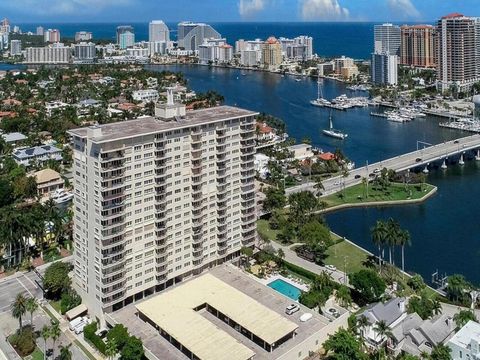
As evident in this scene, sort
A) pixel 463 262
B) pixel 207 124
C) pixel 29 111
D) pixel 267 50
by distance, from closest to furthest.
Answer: pixel 207 124, pixel 463 262, pixel 29 111, pixel 267 50

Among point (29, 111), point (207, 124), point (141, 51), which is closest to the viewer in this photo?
point (207, 124)

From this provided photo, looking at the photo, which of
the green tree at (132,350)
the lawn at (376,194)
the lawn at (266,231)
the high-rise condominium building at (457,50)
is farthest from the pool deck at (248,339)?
the high-rise condominium building at (457,50)

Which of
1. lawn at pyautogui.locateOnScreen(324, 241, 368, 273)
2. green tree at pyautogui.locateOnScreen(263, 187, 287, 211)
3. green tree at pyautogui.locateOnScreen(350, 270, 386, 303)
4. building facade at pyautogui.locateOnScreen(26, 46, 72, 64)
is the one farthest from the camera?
building facade at pyautogui.locateOnScreen(26, 46, 72, 64)

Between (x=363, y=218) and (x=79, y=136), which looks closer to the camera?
(x=79, y=136)

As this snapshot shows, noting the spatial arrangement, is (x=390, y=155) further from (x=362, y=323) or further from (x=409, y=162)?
(x=362, y=323)

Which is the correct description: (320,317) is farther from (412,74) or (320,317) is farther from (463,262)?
(412,74)

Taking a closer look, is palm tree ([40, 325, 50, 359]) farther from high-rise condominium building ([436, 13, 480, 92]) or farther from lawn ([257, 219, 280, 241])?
high-rise condominium building ([436, 13, 480, 92])

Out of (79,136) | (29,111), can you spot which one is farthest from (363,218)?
(29,111)

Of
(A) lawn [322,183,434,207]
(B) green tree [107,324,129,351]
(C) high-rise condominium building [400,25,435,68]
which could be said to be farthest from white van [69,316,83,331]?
(C) high-rise condominium building [400,25,435,68]

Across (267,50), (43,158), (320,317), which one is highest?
(267,50)
